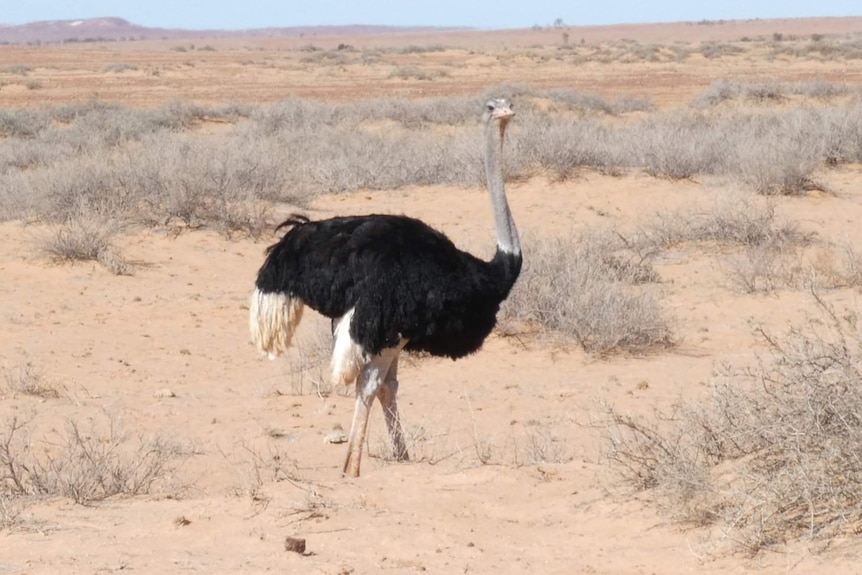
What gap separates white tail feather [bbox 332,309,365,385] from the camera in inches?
214

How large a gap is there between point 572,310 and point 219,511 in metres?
4.13

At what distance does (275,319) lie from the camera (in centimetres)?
569

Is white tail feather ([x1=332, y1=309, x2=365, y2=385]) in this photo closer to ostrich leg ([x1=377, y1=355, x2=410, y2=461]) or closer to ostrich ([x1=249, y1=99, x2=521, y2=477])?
ostrich ([x1=249, y1=99, x2=521, y2=477])

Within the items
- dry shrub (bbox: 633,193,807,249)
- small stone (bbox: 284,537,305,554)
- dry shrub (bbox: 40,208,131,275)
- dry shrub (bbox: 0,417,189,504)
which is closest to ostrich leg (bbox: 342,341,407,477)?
dry shrub (bbox: 0,417,189,504)

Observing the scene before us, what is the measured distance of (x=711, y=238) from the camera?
37.1 ft

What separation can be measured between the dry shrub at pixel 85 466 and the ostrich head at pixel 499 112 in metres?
2.20

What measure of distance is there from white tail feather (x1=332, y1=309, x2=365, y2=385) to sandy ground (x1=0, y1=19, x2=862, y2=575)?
45 cm

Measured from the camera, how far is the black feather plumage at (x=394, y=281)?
5.41 meters

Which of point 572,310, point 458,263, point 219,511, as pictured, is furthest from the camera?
point 572,310

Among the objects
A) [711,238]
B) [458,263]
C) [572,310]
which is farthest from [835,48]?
[458,263]

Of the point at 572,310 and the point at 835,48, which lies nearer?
the point at 572,310

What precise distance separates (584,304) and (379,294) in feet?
10.8

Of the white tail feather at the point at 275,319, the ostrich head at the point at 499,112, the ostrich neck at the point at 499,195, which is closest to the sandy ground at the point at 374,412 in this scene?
the white tail feather at the point at 275,319

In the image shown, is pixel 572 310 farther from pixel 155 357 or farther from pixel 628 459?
pixel 628 459
